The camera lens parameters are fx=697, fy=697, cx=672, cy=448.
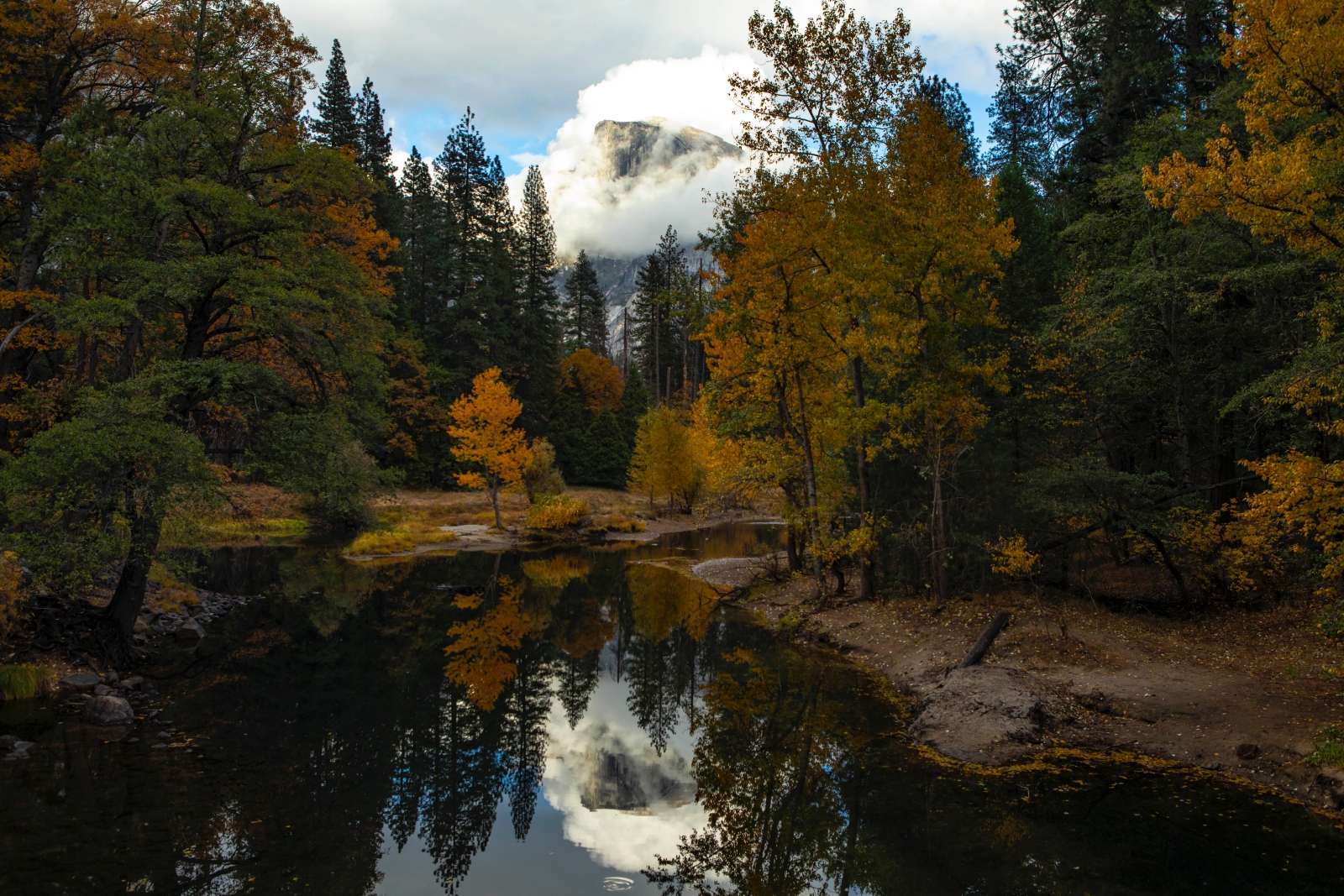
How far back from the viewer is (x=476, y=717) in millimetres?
12281

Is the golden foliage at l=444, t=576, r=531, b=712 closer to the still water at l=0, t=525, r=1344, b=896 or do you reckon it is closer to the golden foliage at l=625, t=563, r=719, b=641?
the still water at l=0, t=525, r=1344, b=896

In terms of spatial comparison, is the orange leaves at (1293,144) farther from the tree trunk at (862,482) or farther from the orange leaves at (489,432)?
the orange leaves at (489,432)

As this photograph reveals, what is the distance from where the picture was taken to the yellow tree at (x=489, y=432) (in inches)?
1428

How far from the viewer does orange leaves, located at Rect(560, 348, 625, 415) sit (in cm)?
5903

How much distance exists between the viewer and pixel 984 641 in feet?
43.6

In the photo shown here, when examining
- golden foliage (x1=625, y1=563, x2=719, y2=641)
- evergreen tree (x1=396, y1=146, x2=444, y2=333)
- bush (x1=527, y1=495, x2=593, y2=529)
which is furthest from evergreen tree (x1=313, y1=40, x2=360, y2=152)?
golden foliage (x1=625, y1=563, x2=719, y2=641)

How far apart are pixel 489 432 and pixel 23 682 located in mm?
25547

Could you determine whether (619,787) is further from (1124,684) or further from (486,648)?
(1124,684)

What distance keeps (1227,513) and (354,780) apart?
59.8ft

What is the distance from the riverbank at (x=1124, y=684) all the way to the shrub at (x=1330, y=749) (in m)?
0.16

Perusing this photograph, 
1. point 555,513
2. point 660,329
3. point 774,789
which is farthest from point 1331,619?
point 660,329

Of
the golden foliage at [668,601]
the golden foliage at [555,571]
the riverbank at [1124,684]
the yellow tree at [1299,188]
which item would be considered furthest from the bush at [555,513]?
the yellow tree at [1299,188]

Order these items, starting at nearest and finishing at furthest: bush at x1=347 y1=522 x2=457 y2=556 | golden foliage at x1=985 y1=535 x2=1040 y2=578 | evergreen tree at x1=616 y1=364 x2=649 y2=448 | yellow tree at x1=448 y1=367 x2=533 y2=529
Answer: golden foliage at x1=985 y1=535 x2=1040 y2=578, bush at x1=347 y1=522 x2=457 y2=556, yellow tree at x1=448 y1=367 x2=533 y2=529, evergreen tree at x1=616 y1=364 x2=649 y2=448

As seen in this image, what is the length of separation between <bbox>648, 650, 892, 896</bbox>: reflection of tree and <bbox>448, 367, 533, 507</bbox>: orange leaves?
24809 mm
